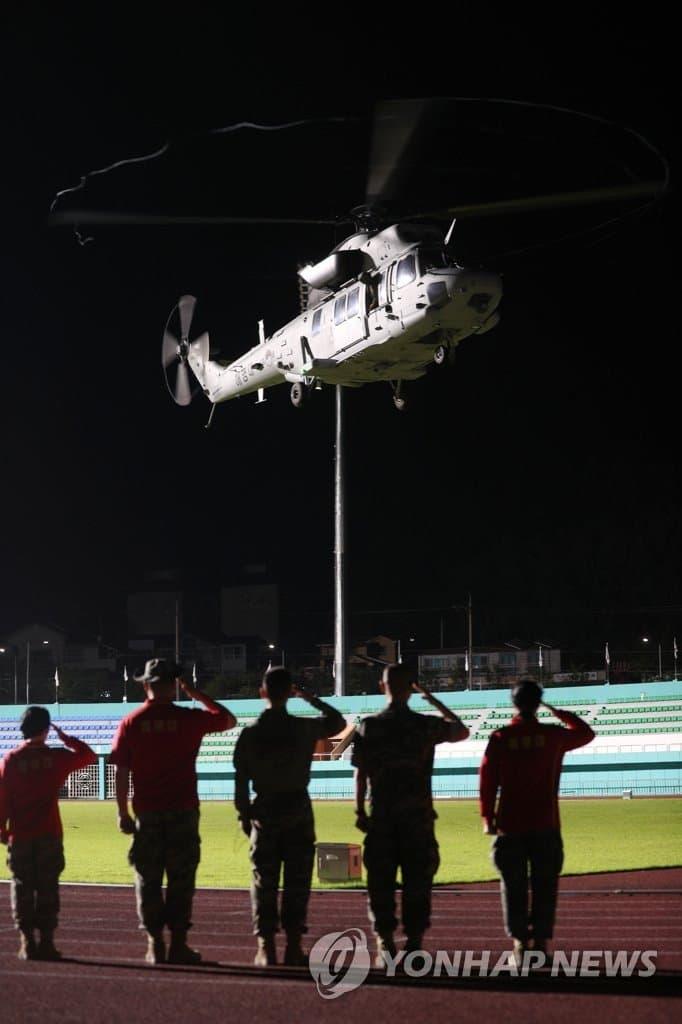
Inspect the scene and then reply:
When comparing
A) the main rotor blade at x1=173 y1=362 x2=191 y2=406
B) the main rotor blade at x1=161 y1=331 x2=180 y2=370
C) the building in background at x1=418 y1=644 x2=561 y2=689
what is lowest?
the building in background at x1=418 y1=644 x2=561 y2=689

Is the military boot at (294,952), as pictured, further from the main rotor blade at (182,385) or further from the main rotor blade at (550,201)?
the main rotor blade at (182,385)

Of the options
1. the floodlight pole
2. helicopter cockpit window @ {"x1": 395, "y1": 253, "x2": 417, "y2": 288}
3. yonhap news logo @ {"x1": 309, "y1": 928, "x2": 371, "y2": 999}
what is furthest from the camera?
the floodlight pole

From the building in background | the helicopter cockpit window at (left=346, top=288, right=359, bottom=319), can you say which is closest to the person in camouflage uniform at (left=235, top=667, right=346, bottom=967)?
the helicopter cockpit window at (left=346, top=288, right=359, bottom=319)

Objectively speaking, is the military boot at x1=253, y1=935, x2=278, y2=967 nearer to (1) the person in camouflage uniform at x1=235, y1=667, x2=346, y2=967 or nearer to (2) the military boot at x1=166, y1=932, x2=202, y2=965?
(1) the person in camouflage uniform at x1=235, y1=667, x2=346, y2=967

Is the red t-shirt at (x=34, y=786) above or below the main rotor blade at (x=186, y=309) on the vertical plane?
below

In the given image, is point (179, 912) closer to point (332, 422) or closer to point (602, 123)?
point (602, 123)

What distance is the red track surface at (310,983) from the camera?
709cm

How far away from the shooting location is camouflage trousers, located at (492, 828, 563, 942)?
821 centimetres

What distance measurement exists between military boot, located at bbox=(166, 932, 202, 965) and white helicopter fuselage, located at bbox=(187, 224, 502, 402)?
17.1 m

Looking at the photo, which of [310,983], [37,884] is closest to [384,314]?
[37,884]

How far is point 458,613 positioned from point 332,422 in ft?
53.6

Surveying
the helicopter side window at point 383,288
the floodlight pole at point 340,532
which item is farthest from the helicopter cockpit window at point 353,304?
the floodlight pole at point 340,532

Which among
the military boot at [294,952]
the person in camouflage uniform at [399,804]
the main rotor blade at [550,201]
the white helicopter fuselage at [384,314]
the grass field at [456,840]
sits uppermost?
the main rotor blade at [550,201]

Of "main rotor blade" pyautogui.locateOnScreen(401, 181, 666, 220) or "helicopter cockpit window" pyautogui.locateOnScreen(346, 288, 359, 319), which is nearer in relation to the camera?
"main rotor blade" pyautogui.locateOnScreen(401, 181, 666, 220)
